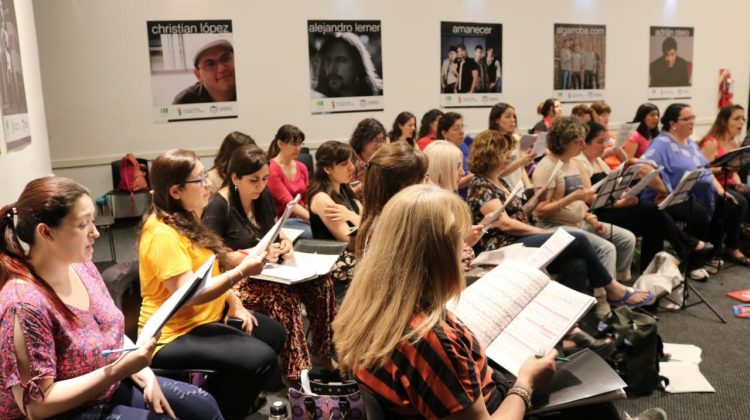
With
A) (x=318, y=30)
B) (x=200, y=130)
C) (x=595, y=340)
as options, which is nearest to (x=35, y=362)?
(x=595, y=340)

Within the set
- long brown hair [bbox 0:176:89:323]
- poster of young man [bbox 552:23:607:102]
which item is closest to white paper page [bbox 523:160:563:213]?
long brown hair [bbox 0:176:89:323]

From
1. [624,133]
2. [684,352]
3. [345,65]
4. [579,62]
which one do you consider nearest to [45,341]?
[684,352]

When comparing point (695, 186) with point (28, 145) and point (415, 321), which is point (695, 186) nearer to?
point (415, 321)

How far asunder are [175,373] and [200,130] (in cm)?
555

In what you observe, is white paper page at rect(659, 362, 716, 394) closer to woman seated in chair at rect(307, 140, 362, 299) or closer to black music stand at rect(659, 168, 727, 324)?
black music stand at rect(659, 168, 727, 324)

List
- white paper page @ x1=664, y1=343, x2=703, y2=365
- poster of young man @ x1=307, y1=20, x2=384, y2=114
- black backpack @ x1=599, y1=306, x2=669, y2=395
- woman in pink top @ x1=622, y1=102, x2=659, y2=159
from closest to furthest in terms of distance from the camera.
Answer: black backpack @ x1=599, y1=306, x2=669, y2=395 < white paper page @ x1=664, y1=343, x2=703, y2=365 < woman in pink top @ x1=622, y1=102, x2=659, y2=159 < poster of young man @ x1=307, y1=20, x2=384, y2=114

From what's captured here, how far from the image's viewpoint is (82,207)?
5.67ft

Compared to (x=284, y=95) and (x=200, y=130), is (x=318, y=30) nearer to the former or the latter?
(x=284, y=95)

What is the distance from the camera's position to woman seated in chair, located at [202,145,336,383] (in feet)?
9.55

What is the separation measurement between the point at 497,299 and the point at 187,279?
114cm

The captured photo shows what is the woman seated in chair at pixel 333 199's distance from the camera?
330 cm

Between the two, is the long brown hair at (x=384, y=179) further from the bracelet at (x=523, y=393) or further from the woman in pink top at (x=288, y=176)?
the woman in pink top at (x=288, y=176)

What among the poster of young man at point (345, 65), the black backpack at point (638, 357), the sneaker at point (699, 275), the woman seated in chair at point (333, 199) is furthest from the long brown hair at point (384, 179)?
the poster of young man at point (345, 65)

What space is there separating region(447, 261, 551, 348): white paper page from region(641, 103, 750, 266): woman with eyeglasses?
3.20 meters
